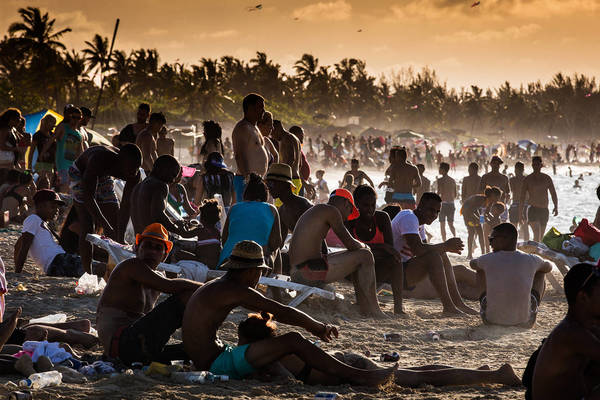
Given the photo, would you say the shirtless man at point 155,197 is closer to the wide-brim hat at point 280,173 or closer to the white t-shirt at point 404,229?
the wide-brim hat at point 280,173

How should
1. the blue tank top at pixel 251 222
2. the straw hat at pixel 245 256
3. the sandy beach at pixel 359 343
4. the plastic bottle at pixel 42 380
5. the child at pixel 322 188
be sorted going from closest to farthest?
the plastic bottle at pixel 42 380 < the sandy beach at pixel 359 343 < the straw hat at pixel 245 256 < the blue tank top at pixel 251 222 < the child at pixel 322 188

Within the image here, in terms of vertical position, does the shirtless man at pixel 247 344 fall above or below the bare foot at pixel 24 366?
above

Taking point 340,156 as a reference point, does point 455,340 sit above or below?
below

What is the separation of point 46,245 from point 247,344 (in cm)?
354

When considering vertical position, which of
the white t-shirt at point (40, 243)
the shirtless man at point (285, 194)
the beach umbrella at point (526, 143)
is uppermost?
the beach umbrella at point (526, 143)

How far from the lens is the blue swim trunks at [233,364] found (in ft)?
14.0

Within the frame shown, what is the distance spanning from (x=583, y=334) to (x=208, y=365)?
2.15 m

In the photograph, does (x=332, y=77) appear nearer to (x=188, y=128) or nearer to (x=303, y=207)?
(x=188, y=128)

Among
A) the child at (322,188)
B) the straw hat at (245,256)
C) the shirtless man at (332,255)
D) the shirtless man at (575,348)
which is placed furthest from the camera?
the child at (322,188)

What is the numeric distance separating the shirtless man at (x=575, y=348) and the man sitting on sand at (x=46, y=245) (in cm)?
479

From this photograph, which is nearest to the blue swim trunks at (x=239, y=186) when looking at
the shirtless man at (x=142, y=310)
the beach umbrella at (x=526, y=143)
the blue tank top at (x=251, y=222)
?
the blue tank top at (x=251, y=222)

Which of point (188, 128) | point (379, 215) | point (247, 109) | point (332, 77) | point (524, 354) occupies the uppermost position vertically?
point (332, 77)

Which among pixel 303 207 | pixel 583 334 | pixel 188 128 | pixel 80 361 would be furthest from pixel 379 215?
pixel 188 128

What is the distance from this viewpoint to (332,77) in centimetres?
8394
